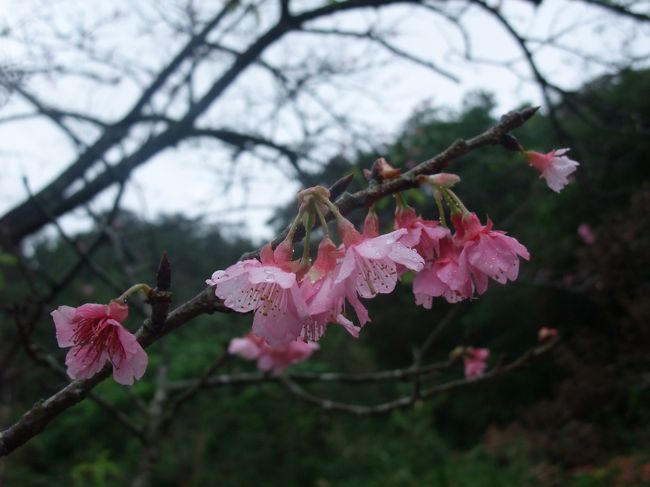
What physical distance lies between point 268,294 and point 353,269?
4.6 inches

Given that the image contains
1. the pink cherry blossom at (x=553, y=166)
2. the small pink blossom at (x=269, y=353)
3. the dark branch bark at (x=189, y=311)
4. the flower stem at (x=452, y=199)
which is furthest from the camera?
the small pink blossom at (x=269, y=353)

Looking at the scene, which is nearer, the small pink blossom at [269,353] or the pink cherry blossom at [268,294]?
the pink cherry blossom at [268,294]

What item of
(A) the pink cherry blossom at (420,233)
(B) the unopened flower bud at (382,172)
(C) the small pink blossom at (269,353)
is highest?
(C) the small pink blossom at (269,353)

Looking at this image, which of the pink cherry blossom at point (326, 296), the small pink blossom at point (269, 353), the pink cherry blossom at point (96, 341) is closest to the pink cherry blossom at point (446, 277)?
the pink cherry blossom at point (326, 296)

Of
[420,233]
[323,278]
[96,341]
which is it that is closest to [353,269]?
[323,278]

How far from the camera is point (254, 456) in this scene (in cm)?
557

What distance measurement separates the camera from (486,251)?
75 centimetres

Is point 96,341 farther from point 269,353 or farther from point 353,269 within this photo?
point 269,353

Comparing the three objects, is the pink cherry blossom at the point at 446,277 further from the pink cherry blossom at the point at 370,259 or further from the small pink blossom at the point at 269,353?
the small pink blossom at the point at 269,353

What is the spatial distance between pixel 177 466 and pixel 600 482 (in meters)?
4.31

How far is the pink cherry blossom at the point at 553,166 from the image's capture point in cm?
85

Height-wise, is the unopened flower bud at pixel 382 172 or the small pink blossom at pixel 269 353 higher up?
the small pink blossom at pixel 269 353

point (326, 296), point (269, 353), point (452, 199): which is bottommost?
point (326, 296)

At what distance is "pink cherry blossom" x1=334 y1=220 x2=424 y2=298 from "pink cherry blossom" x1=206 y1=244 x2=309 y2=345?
0.21ft
